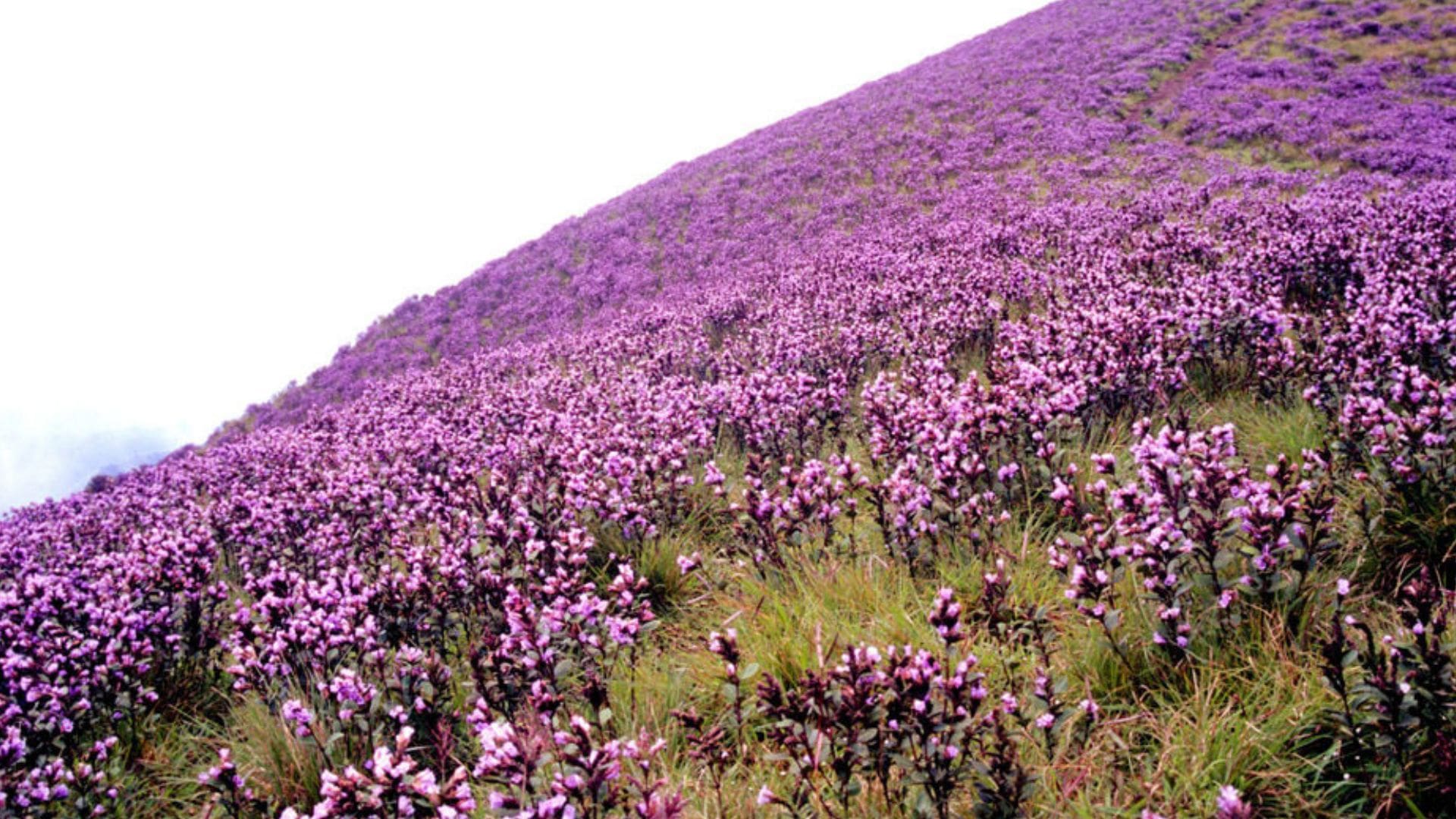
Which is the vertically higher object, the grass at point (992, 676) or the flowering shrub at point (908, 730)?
the flowering shrub at point (908, 730)

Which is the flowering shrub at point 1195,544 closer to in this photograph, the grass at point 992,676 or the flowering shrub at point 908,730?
the grass at point 992,676

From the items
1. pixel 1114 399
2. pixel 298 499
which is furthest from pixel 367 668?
pixel 1114 399

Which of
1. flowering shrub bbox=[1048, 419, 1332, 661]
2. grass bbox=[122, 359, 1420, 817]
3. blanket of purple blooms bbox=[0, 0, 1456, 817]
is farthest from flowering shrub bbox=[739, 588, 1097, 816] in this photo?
flowering shrub bbox=[1048, 419, 1332, 661]

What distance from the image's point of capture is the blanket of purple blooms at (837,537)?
2.63 m

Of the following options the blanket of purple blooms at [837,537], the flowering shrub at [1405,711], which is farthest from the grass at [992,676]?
the flowering shrub at [1405,711]

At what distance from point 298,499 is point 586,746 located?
7.64 metres

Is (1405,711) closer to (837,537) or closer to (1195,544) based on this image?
(1195,544)

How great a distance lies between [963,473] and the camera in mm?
4758

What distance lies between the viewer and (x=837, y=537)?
5.25m

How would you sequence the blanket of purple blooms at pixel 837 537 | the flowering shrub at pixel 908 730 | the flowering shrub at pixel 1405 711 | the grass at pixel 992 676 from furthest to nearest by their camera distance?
the grass at pixel 992 676, the blanket of purple blooms at pixel 837 537, the flowering shrub at pixel 908 730, the flowering shrub at pixel 1405 711

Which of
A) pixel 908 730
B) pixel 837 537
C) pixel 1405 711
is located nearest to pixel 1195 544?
pixel 1405 711

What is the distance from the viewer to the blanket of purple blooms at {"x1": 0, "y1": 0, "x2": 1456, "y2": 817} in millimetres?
2629

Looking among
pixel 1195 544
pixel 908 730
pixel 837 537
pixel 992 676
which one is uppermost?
pixel 908 730

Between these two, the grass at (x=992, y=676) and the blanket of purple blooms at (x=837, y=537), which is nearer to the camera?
the blanket of purple blooms at (x=837, y=537)
